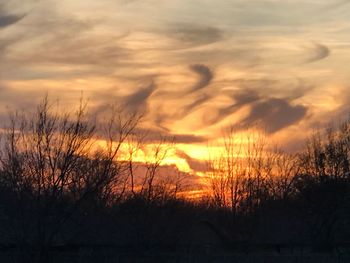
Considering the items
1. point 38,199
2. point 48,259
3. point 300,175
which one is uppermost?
point 300,175

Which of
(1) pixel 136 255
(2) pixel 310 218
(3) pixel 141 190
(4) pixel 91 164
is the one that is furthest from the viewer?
(2) pixel 310 218

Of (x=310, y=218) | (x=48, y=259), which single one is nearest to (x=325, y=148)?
(x=310, y=218)

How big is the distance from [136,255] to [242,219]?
110 feet

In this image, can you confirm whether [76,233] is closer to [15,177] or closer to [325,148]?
[15,177]

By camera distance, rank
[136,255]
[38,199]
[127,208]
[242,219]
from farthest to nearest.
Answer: [242,219] → [127,208] → [136,255] → [38,199]

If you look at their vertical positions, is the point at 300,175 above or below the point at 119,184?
above

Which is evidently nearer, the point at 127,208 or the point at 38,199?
the point at 38,199

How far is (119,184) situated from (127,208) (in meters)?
1.30

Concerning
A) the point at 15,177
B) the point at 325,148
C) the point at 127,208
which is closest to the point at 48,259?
the point at 15,177

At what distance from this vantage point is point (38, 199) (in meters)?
24.5

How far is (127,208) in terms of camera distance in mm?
33562

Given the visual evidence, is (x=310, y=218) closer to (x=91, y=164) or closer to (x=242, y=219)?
(x=242, y=219)

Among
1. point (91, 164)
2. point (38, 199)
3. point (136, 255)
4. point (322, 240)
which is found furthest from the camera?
point (322, 240)

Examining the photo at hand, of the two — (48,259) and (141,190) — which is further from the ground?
(141,190)
